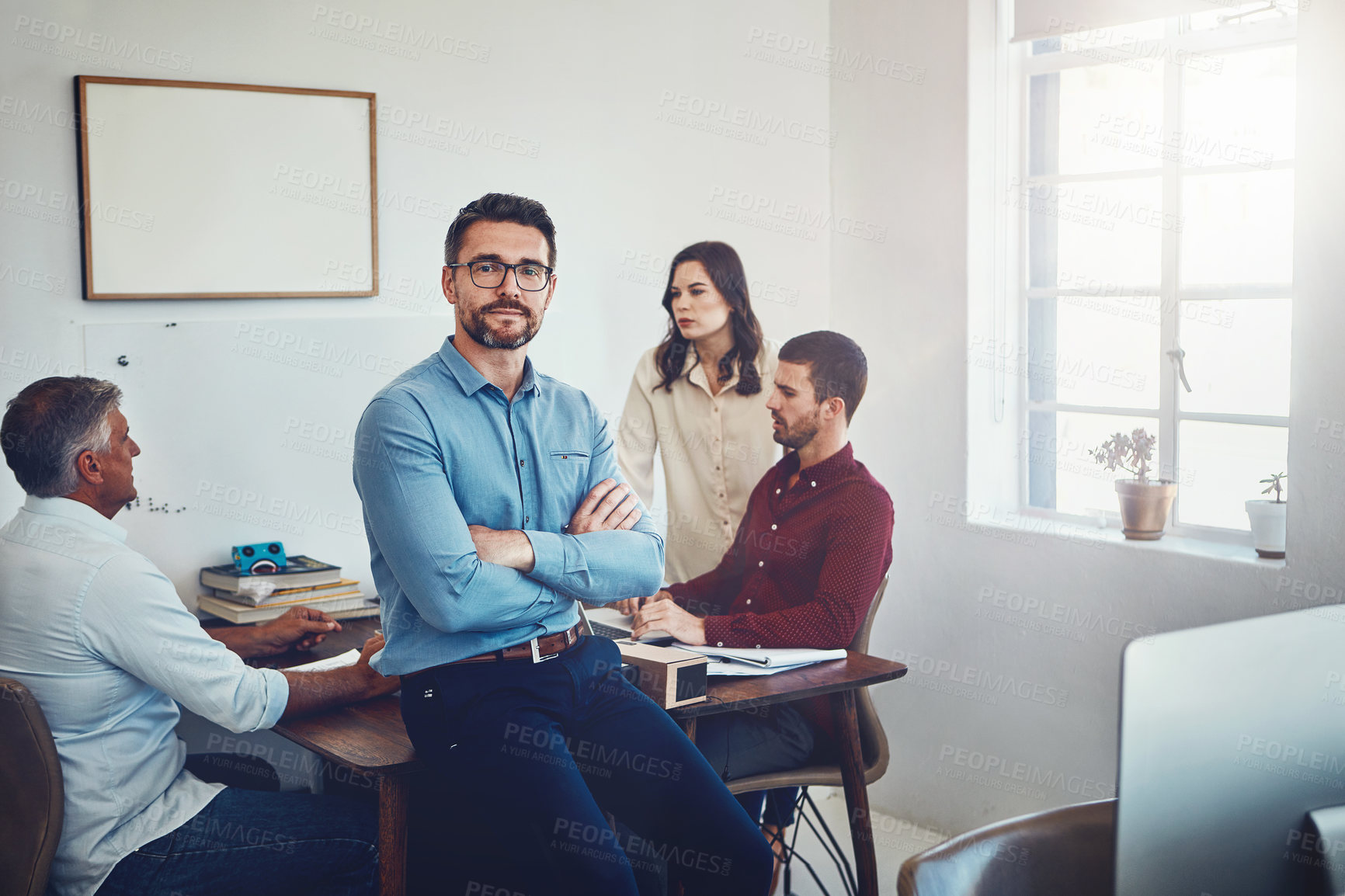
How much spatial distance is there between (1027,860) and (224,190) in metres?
2.60

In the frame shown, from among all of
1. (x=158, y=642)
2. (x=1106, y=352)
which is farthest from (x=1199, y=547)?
(x=158, y=642)

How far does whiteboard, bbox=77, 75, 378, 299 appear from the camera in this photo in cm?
293

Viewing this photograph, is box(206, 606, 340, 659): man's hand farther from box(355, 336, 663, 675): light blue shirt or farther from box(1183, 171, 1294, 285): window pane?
box(1183, 171, 1294, 285): window pane

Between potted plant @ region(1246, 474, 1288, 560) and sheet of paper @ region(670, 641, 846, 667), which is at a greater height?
potted plant @ region(1246, 474, 1288, 560)

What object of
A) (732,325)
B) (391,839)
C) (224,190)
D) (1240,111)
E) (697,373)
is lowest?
(391,839)

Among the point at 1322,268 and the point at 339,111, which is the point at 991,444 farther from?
the point at 339,111

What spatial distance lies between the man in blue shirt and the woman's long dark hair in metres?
1.09

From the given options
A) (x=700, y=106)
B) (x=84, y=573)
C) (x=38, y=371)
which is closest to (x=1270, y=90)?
(x=700, y=106)

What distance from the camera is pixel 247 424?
3.17 m

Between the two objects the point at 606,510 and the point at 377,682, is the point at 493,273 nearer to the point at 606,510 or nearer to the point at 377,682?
the point at 606,510

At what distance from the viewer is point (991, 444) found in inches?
139

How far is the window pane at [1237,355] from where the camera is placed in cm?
291

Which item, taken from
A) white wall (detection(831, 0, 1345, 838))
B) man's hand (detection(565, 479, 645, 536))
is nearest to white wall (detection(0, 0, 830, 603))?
white wall (detection(831, 0, 1345, 838))

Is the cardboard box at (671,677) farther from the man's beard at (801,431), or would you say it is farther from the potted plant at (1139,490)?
the potted plant at (1139,490)
